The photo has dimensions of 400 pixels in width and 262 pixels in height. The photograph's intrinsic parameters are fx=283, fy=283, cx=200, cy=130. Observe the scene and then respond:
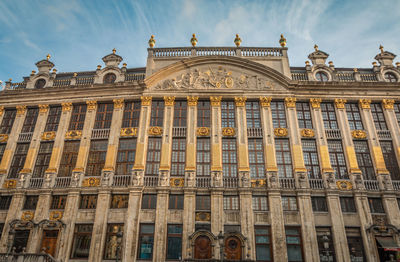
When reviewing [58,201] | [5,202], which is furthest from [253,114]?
[5,202]

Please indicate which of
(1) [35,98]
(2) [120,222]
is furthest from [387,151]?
(1) [35,98]

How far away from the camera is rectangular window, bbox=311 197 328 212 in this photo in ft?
68.6

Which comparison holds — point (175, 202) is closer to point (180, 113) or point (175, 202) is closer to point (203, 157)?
point (203, 157)

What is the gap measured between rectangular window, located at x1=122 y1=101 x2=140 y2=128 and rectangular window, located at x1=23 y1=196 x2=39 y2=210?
29.2ft

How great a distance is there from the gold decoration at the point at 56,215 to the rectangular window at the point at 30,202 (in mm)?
1773

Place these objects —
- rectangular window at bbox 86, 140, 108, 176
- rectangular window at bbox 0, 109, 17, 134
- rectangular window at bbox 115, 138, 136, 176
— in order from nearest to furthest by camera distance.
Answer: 1. rectangular window at bbox 115, 138, 136, 176
2. rectangular window at bbox 86, 140, 108, 176
3. rectangular window at bbox 0, 109, 17, 134

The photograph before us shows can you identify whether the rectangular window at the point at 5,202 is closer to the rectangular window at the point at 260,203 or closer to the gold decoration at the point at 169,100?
the gold decoration at the point at 169,100

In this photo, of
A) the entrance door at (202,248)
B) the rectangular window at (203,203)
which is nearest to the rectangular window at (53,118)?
the rectangular window at (203,203)

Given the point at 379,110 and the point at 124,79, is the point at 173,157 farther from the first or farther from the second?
the point at 379,110

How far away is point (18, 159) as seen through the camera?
24.3m

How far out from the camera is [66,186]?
22.3 metres

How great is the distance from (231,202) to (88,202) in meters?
10.9

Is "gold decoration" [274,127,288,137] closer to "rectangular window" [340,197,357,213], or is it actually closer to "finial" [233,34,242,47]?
"rectangular window" [340,197,357,213]

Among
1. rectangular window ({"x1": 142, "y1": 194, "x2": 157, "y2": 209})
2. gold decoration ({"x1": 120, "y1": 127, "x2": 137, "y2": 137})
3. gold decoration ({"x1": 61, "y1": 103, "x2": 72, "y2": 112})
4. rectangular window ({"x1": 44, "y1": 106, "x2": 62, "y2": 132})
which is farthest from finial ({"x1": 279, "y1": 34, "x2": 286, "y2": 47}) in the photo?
rectangular window ({"x1": 44, "y1": 106, "x2": 62, "y2": 132})
